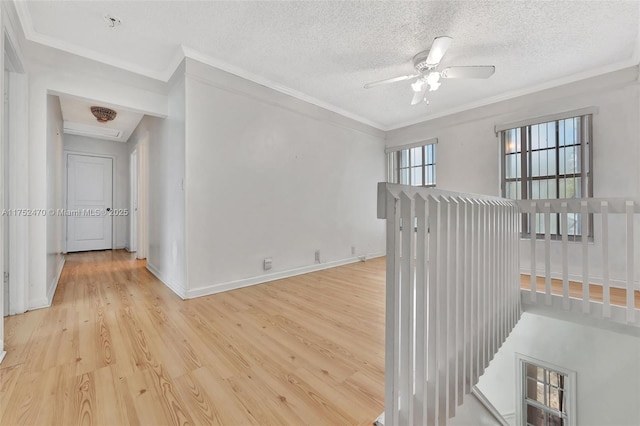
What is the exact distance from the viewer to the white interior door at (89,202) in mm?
5410

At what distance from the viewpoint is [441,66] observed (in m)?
3.01

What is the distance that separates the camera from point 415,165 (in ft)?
16.6

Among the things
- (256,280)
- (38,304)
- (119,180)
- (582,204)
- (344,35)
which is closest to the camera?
(582,204)

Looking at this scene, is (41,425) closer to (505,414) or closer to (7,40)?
(7,40)

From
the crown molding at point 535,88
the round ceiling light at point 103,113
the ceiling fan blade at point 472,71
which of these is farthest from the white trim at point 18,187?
the crown molding at point 535,88

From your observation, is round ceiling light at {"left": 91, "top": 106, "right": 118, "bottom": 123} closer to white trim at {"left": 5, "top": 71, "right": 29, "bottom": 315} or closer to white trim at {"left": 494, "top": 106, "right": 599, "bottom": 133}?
white trim at {"left": 5, "top": 71, "right": 29, "bottom": 315}

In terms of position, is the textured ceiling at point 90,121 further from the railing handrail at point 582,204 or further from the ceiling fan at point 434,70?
the railing handrail at point 582,204

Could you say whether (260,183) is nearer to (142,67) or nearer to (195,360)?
(142,67)

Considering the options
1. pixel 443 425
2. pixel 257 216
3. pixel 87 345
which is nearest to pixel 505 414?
pixel 443 425

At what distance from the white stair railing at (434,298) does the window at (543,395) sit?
1.63 meters

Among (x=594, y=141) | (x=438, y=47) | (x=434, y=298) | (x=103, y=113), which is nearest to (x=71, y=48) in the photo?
(x=103, y=113)

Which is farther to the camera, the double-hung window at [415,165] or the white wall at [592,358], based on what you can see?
the double-hung window at [415,165]

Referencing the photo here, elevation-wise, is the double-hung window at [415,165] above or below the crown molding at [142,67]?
below

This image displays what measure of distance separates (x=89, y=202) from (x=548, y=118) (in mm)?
8272
